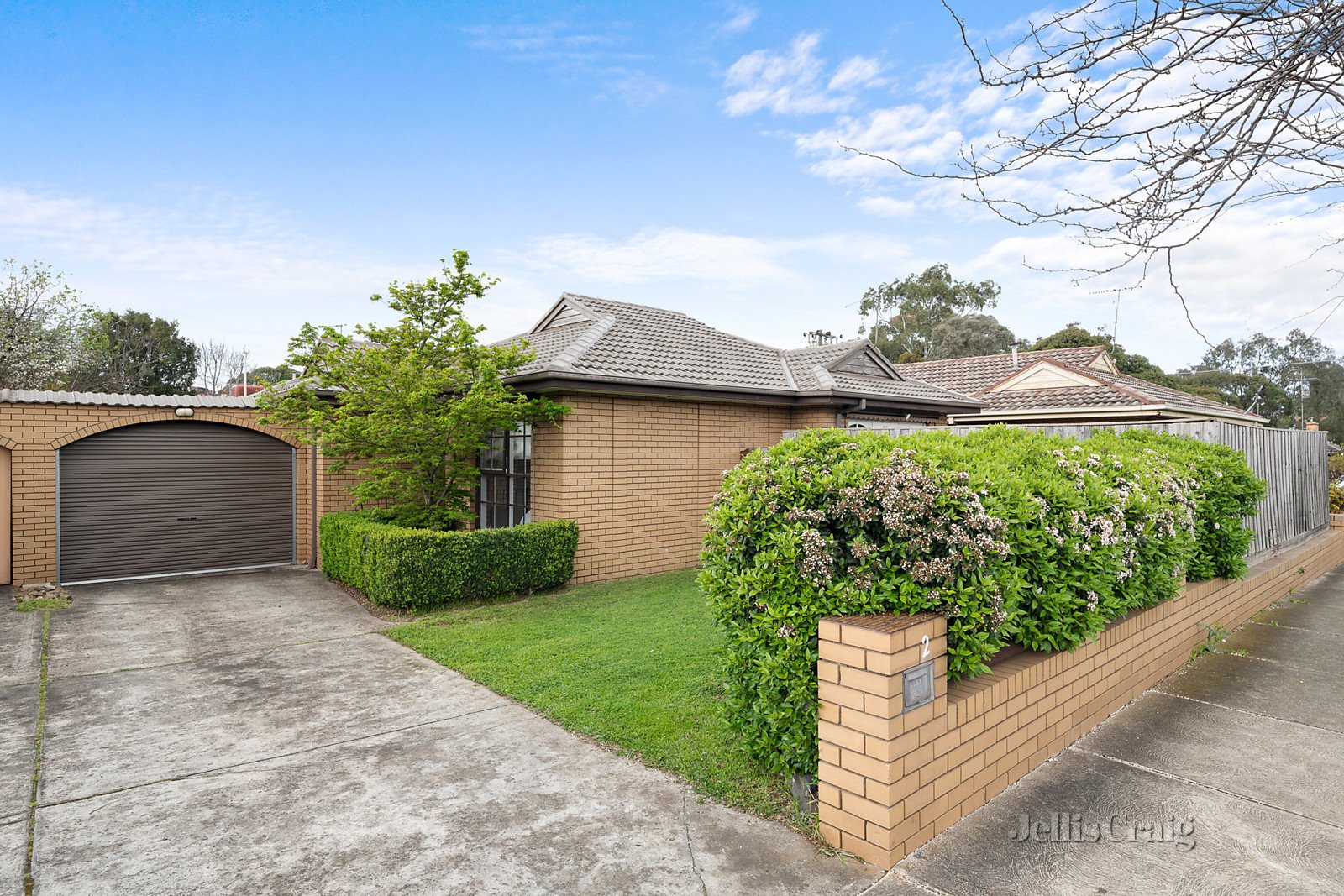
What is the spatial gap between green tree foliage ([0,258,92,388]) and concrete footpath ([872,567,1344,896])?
29409 mm

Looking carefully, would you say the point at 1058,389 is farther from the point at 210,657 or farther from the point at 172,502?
the point at 172,502

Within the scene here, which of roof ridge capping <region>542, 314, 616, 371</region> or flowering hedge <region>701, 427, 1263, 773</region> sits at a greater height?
roof ridge capping <region>542, 314, 616, 371</region>

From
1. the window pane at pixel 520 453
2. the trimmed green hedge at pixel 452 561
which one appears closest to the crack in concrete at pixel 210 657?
the trimmed green hedge at pixel 452 561

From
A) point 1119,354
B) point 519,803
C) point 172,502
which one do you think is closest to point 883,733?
point 519,803

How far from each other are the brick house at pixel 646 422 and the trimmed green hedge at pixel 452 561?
569 mm

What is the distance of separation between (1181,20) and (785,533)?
272 cm

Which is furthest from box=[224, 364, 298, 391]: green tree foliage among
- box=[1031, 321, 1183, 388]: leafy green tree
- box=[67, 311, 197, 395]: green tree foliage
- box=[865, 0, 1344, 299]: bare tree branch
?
box=[865, 0, 1344, 299]: bare tree branch

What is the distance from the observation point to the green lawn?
411 centimetres

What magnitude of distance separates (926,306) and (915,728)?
5640cm

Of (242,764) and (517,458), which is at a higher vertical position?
(517,458)

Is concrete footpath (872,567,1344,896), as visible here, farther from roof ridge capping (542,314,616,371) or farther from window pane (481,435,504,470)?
window pane (481,435,504,470)

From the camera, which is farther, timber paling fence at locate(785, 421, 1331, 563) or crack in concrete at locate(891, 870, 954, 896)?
timber paling fence at locate(785, 421, 1331, 563)

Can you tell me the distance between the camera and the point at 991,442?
4.96 meters

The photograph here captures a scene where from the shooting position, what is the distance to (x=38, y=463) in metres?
10.2
